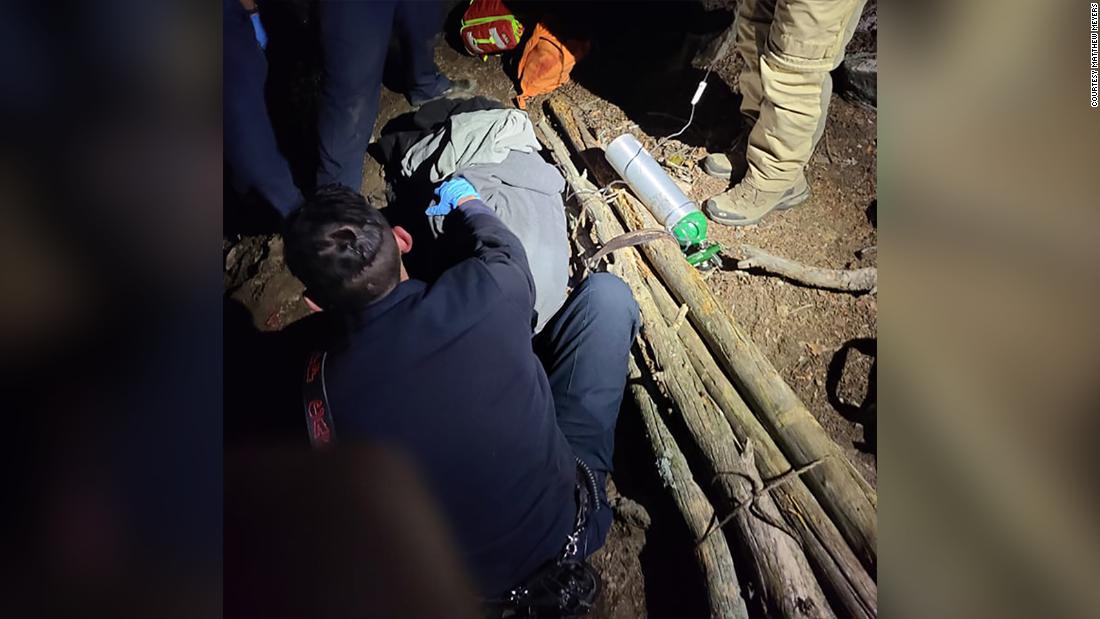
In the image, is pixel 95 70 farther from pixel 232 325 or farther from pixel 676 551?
pixel 676 551

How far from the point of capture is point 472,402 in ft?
2.97

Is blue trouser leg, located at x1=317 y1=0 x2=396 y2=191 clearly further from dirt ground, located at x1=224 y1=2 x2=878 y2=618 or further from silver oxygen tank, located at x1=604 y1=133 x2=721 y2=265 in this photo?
silver oxygen tank, located at x1=604 y1=133 x2=721 y2=265

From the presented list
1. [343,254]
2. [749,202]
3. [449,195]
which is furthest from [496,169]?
[749,202]

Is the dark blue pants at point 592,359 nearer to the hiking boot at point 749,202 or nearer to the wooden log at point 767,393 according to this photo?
the wooden log at point 767,393

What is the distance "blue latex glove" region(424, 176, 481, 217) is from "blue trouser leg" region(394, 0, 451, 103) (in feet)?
0.86

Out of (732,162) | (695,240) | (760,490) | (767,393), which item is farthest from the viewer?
(732,162)

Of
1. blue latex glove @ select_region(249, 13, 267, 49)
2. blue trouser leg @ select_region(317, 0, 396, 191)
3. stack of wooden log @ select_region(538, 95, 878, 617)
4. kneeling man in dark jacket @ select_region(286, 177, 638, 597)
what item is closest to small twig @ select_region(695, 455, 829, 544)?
stack of wooden log @ select_region(538, 95, 878, 617)

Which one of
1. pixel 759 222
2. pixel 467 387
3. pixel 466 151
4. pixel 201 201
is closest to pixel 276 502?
pixel 467 387

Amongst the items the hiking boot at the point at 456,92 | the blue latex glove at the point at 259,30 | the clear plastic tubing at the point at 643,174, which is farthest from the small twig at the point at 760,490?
the blue latex glove at the point at 259,30

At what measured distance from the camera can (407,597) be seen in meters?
0.89

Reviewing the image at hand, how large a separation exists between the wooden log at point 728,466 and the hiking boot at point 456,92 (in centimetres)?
20

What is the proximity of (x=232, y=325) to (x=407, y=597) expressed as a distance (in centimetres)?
54

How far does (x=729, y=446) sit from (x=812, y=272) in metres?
→ 0.48

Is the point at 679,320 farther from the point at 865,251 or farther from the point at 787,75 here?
the point at 787,75
